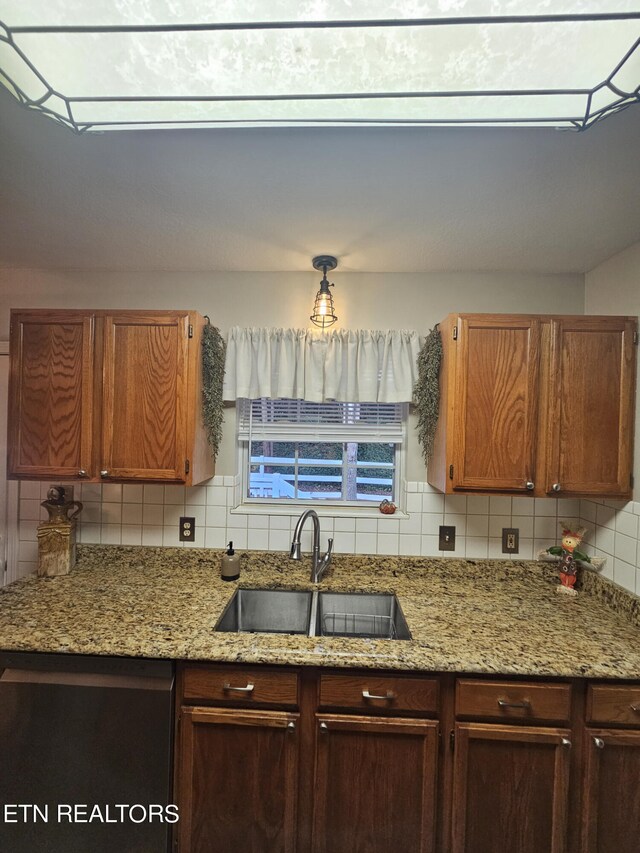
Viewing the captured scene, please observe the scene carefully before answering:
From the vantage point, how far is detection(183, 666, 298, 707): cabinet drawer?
1.24 m

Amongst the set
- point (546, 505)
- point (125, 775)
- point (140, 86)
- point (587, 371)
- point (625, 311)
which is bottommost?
point (125, 775)

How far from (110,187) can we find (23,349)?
843 millimetres

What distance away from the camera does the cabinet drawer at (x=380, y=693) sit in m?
1.22

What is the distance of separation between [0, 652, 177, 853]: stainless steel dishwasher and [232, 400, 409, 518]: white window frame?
0.89 meters

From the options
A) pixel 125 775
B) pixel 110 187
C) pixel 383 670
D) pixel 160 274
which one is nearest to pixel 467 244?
pixel 110 187

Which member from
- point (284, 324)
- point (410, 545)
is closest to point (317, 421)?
point (284, 324)

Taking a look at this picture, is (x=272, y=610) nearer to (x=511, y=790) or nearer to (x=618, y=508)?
(x=511, y=790)

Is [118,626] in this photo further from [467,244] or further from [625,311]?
[625,311]

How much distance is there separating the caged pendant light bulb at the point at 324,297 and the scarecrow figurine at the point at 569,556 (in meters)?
1.56

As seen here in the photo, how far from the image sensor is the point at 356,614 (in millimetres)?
1736

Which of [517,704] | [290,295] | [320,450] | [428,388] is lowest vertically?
[517,704]

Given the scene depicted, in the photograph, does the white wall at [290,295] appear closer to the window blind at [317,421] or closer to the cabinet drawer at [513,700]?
the window blind at [317,421]

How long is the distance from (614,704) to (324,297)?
1.89 m

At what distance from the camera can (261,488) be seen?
2.08 meters
